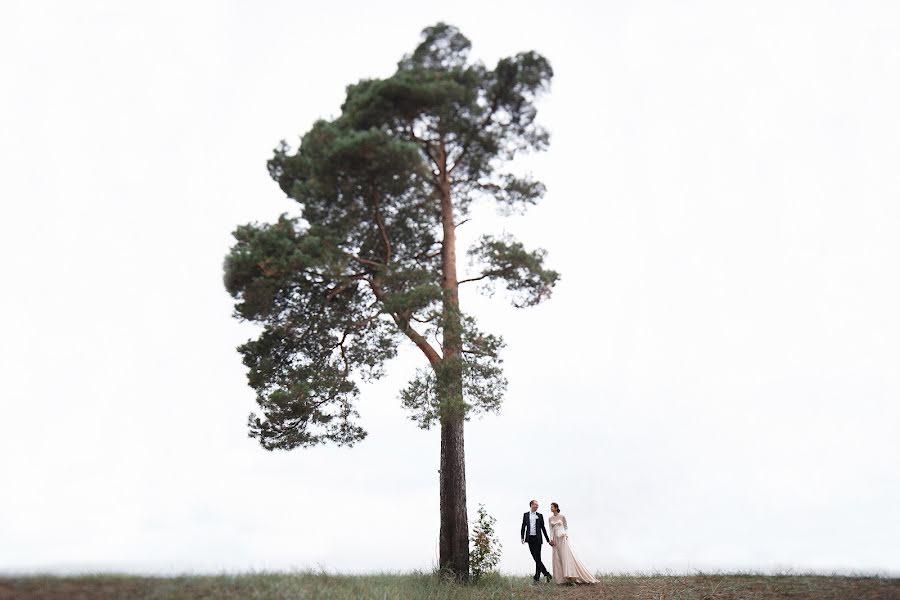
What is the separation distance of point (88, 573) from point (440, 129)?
1120 cm

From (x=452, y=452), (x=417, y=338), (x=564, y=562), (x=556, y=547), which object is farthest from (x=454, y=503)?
(x=417, y=338)

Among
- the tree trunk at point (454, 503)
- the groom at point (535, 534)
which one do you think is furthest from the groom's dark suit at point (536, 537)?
the tree trunk at point (454, 503)

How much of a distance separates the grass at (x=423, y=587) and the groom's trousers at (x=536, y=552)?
364 mm

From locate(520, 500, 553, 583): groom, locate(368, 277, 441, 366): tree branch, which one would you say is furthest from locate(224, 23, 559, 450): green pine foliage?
locate(520, 500, 553, 583): groom

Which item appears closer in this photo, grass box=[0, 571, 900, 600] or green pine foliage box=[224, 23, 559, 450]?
grass box=[0, 571, 900, 600]

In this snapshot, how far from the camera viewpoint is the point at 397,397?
47.3 ft

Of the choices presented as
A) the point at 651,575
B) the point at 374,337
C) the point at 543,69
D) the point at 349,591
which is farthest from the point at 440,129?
the point at 651,575

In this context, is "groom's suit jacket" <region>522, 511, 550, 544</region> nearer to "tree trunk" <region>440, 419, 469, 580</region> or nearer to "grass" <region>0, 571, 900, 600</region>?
"grass" <region>0, 571, 900, 600</region>

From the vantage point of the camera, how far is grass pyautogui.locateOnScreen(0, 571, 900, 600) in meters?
9.47

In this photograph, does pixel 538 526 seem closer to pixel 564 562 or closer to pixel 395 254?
pixel 564 562

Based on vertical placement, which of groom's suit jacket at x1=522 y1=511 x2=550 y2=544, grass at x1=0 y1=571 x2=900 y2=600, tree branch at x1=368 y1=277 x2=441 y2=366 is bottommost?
grass at x1=0 y1=571 x2=900 y2=600

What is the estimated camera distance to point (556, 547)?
15578mm

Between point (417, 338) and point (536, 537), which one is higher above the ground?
point (417, 338)

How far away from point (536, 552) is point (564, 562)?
77 cm
